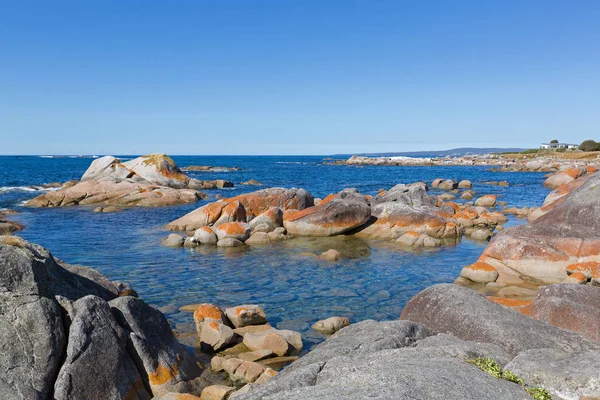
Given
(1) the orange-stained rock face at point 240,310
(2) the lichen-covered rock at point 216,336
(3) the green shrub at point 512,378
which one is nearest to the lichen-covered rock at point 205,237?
(1) the orange-stained rock face at point 240,310

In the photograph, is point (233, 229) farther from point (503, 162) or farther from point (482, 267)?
point (503, 162)

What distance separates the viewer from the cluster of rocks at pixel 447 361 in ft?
20.5

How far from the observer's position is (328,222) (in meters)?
30.1

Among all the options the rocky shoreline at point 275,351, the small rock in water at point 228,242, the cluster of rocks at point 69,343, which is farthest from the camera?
the small rock in water at point 228,242

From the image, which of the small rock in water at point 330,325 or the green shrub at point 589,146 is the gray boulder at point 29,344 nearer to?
the small rock in water at point 330,325

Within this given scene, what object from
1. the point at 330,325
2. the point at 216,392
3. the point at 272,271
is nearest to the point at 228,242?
the point at 272,271

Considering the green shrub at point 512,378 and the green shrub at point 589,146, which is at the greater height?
the green shrub at point 589,146

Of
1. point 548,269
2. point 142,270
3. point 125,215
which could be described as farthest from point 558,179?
point 142,270

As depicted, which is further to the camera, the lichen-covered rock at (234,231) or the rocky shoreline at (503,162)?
the rocky shoreline at (503,162)

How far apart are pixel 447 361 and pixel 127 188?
45543 millimetres

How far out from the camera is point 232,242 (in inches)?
1082

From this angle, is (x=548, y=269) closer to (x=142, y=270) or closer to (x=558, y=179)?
(x=142, y=270)

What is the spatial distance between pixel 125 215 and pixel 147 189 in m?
9.03

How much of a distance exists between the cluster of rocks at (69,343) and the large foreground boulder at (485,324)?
5.94 meters
